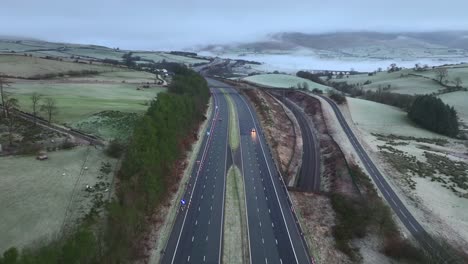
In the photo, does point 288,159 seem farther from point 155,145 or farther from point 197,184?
point 155,145

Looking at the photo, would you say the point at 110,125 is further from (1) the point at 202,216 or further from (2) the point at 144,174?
(1) the point at 202,216

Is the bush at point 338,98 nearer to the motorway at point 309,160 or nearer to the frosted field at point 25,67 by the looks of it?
the motorway at point 309,160

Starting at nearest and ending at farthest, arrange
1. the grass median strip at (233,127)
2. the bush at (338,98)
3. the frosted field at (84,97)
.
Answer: the grass median strip at (233,127)
the frosted field at (84,97)
the bush at (338,98)

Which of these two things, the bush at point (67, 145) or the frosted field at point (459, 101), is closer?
the bush at point (67, 145)

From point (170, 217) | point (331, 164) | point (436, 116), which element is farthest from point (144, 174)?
point (436, 116)

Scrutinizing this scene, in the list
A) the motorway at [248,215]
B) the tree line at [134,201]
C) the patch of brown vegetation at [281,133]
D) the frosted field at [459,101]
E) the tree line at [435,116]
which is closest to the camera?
the tree line at [134,201]

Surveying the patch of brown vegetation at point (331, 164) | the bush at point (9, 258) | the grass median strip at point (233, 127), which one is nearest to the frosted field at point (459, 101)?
the patch of brown vegetation at point (331, 164)
